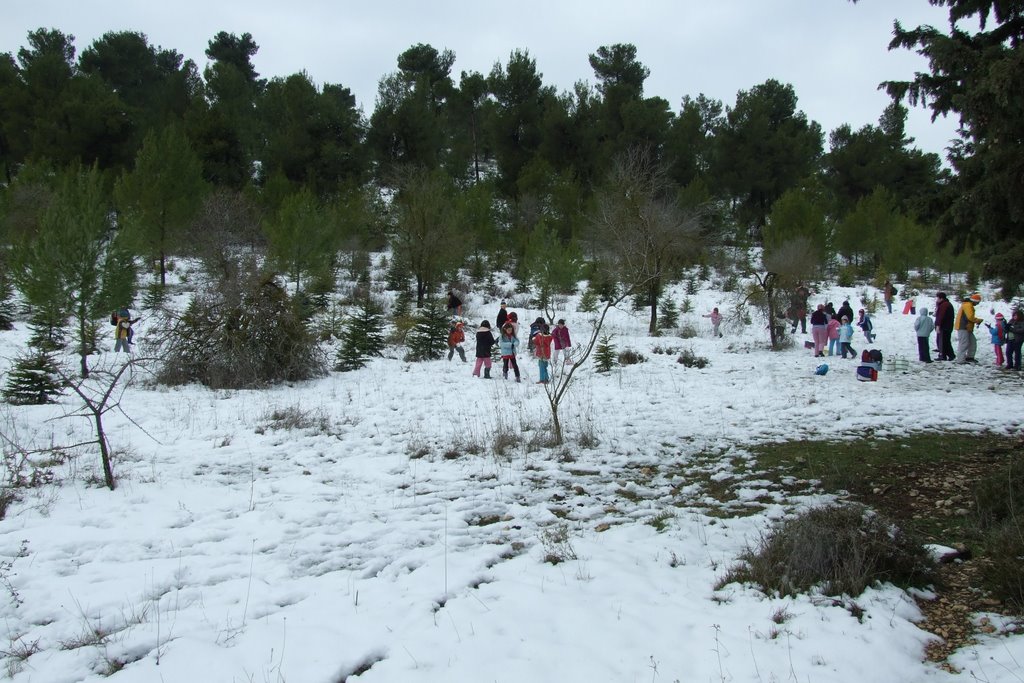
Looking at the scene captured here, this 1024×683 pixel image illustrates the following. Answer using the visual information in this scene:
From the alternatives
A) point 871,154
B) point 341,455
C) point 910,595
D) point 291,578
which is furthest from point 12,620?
point 871,154

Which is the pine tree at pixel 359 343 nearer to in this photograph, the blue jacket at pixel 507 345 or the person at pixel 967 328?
the blue jacket at pixel 507 345

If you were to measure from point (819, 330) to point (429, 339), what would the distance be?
1073cm

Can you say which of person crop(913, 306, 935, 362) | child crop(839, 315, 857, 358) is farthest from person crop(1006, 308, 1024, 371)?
child crop(839, 315, 857, 358)

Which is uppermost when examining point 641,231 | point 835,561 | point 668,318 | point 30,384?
point 641,231

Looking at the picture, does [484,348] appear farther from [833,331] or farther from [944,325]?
[944,325]

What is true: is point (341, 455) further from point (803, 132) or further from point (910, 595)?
point (803, 132)

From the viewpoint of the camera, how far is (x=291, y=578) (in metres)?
4.32

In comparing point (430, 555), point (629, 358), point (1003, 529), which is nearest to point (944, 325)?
point (629, 358)

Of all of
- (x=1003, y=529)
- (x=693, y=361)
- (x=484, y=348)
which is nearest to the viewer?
(x=1003, y=529)

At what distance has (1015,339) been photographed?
13.2m

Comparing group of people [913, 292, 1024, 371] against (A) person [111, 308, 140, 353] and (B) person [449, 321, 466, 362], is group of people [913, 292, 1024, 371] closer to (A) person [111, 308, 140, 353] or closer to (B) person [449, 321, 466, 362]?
(B) person [449, 321, 466, 362]

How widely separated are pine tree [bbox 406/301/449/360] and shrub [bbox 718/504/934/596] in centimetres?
1295

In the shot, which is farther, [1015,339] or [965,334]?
[965,334]

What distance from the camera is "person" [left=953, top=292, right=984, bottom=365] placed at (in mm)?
14133
